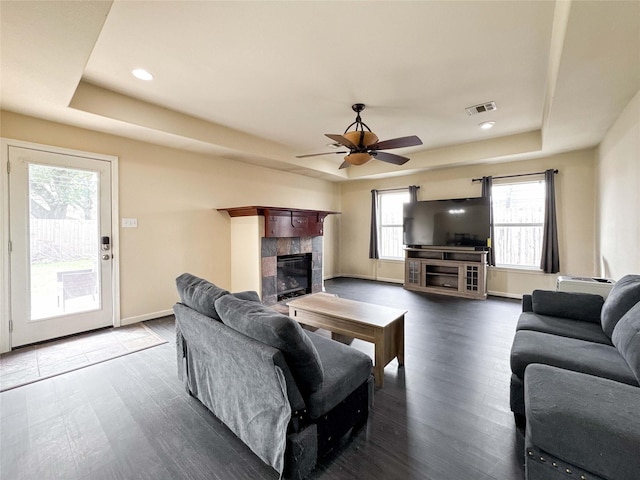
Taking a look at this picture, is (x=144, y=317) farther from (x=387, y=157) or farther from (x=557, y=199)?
(x=557, y=199)

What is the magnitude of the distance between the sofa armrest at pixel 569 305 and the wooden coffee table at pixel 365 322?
1256 mm

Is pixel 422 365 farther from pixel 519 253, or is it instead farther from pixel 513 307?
pixel 519 253

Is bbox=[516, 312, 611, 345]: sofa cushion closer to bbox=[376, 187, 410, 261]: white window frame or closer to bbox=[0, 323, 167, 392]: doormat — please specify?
bbox=[0, 323, 167, 392]: doormat

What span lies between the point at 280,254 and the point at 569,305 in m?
3.83

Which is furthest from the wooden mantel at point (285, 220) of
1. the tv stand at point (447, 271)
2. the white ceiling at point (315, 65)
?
the tv stand at point (447, 271)

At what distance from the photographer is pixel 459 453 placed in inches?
64.1

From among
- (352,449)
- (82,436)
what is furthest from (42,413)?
(352,449)

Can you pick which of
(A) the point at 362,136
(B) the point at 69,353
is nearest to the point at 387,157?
(A) the point at 362,136

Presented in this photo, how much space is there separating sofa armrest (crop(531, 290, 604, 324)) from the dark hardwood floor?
26.3 inches

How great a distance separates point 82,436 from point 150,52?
299 cm

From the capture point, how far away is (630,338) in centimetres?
160

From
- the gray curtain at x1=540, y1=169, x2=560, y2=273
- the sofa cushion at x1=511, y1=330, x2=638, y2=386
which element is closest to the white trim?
the sofa cushion at x1=511, y1=330, x2=638, y2=386

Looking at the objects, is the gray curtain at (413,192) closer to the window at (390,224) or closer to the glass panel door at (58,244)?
the window at (390,224)

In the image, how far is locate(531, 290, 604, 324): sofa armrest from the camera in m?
2.38
